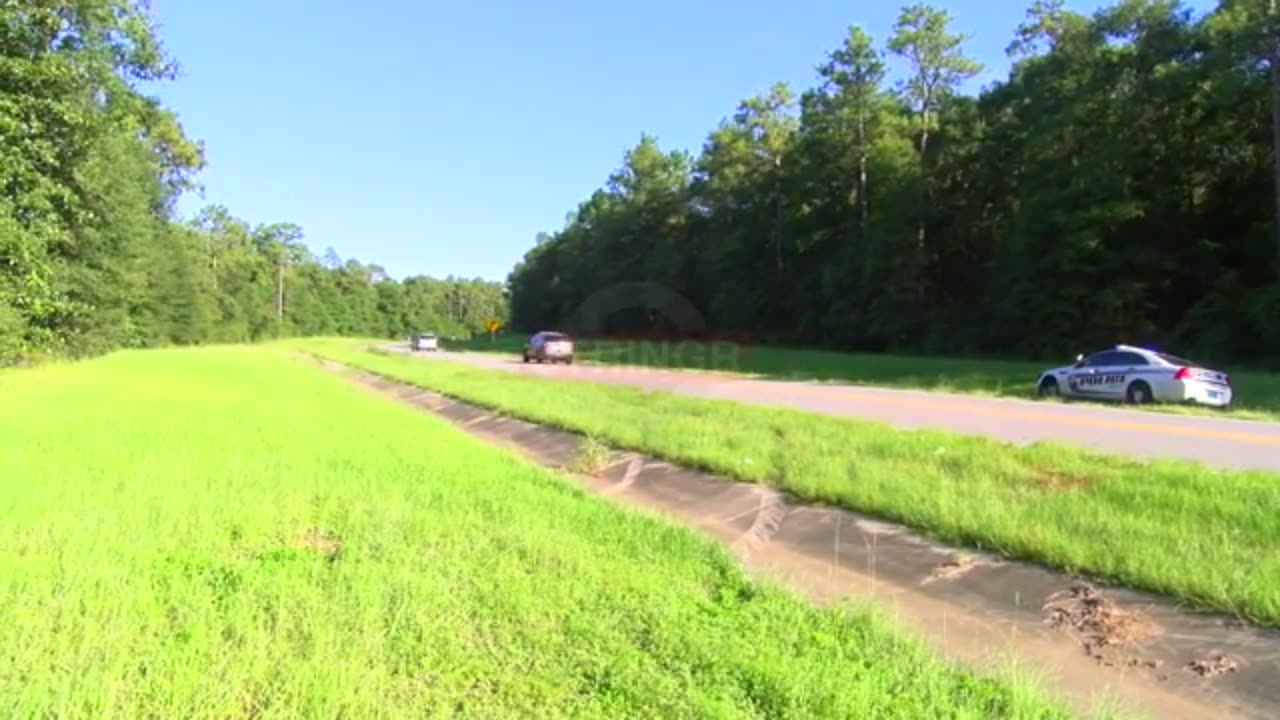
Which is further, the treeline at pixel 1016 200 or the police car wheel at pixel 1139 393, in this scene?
the treeline at pixel 1016 200

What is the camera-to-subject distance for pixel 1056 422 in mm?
16578

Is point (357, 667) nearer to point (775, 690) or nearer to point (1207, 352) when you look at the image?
point (775, 690)

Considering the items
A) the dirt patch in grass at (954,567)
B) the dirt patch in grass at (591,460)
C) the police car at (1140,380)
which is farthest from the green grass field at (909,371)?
the dirt patch in grass at (954,567)

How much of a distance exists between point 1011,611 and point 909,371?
2926cm

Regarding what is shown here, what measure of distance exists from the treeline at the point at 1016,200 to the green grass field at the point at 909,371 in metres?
4.71

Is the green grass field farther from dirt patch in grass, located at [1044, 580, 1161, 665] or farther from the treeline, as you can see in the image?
dirt patch in grass, located at [1044, 580, 1161, 665]

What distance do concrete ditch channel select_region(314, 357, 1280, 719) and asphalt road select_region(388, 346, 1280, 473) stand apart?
17.5ft

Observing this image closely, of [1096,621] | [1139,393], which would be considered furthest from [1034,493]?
[1139,393]

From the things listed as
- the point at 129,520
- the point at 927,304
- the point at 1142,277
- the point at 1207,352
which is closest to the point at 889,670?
the point at 129,520

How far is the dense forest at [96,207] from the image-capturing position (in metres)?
25.0

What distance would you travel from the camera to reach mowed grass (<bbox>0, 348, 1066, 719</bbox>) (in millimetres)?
4312

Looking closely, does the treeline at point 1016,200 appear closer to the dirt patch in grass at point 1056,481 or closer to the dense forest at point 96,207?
the dirt patch in grass at point 1056,481

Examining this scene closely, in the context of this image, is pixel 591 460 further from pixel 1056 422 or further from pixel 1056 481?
pixel 1056 422

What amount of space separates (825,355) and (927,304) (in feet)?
30.8
